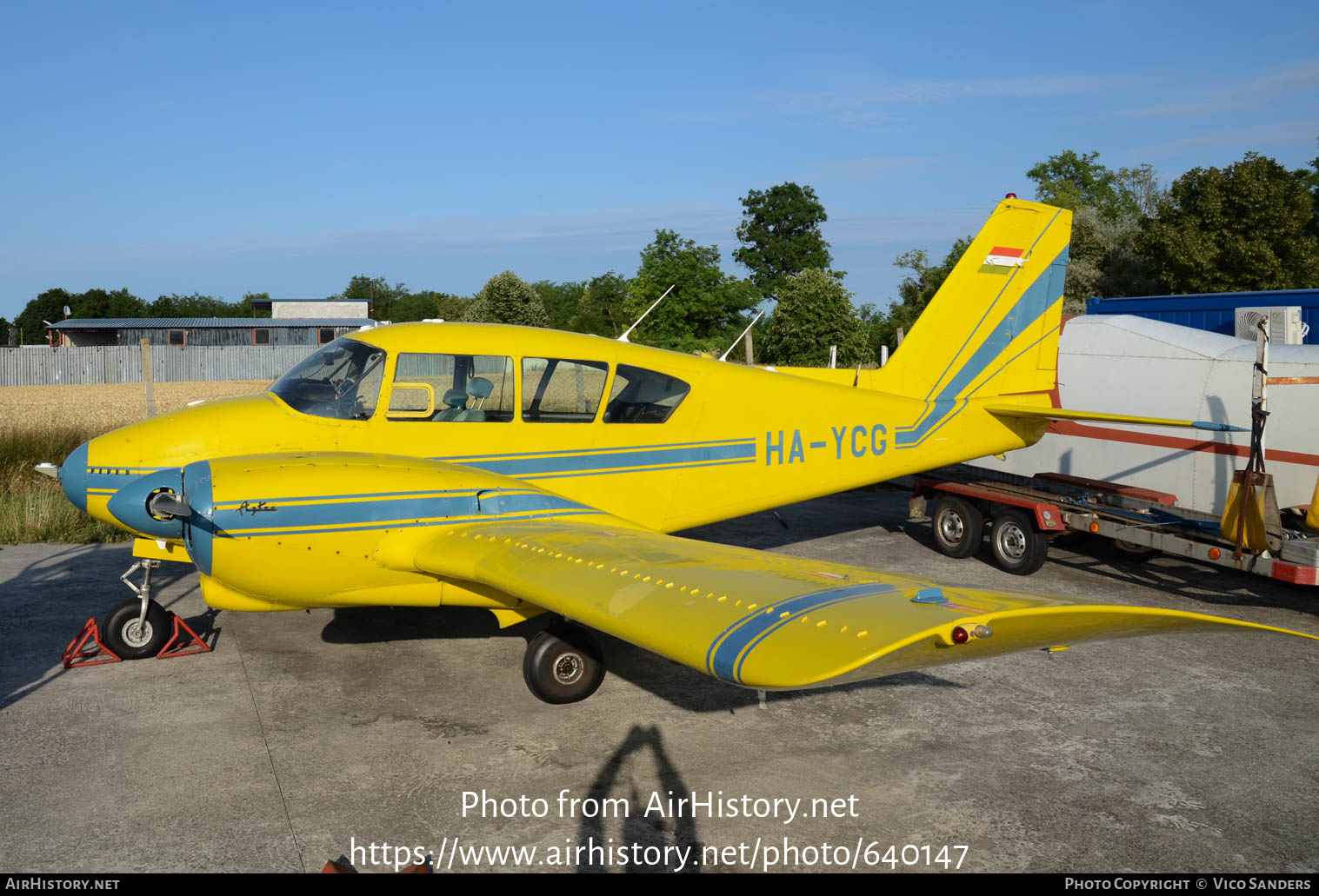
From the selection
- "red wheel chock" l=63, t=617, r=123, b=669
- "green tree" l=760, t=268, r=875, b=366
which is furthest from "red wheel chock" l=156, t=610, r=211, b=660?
"green tree" l=760, t=268, r=875, b=366

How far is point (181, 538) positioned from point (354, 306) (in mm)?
72173

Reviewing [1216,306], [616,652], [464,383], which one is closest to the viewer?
[464,383]

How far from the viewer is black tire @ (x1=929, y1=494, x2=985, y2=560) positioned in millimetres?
10539

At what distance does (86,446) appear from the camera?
6.65m

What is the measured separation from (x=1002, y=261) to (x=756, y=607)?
7238 millimetres

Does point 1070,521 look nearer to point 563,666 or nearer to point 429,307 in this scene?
point 563,666

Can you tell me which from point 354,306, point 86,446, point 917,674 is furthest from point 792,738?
point 354,306

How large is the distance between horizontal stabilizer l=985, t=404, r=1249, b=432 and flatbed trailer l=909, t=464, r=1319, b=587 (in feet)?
2.94

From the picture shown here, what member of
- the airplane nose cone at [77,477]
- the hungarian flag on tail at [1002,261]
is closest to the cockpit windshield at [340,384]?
the airplane nose cone at [77,477]

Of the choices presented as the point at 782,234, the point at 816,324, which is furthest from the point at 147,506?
the point at 782,234

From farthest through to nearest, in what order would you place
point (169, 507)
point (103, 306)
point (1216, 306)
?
point (103, 306) → point (1216, 306) → point (169, 507)

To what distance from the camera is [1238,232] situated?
27.8 m

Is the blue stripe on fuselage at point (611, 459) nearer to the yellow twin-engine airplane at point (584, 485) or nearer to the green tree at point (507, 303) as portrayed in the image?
the yellow twin-engine airplane at point (584, 485)

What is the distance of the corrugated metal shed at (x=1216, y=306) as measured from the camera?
12.5 metres
